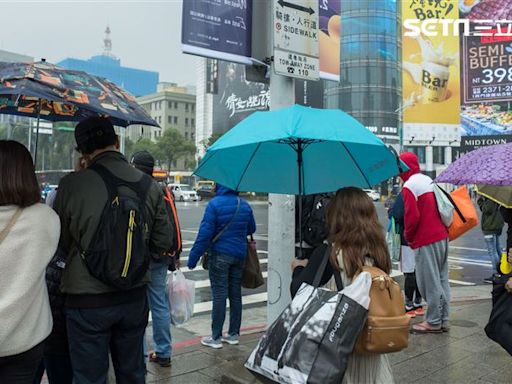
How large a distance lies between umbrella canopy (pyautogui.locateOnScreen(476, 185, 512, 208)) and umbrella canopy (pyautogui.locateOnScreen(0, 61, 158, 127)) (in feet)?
9.12

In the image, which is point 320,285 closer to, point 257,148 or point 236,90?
point 257,148

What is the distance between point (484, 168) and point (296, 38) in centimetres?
178

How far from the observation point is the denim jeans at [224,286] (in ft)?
16.5

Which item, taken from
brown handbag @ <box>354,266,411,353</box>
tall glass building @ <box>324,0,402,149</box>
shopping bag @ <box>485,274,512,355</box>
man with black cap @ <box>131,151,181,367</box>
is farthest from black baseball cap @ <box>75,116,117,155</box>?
tall glass building @ <box>324,0,402,149</box>

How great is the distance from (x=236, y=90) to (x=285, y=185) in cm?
8206

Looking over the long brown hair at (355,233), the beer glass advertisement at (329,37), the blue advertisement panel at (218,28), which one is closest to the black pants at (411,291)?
the beer glass advertisement at (329,37)

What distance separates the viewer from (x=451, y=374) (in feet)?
14.7

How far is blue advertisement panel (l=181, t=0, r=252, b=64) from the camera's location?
16.0ft

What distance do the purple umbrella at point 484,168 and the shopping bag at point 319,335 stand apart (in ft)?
4.32

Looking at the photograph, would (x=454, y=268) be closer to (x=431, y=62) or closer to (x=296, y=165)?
(x=296, y=165)

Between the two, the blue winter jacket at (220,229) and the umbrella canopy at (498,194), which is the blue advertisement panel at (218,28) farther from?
the umbrella canopy at (498,194)

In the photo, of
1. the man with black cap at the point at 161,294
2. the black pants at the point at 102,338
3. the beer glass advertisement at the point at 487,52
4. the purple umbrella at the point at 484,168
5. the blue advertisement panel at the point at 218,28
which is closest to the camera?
the black pants at the point at 102,338

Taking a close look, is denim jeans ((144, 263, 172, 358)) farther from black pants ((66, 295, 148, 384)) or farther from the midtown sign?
the midtown sign

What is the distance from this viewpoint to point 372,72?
69062mm
